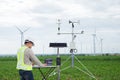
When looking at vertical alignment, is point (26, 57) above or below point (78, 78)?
above

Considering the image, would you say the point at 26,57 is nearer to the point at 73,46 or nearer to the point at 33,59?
the point at 33,59

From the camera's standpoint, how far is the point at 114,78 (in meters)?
14.6

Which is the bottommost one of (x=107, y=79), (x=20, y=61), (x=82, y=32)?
(x=107, y=79)

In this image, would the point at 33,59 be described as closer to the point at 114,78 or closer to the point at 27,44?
the point at 27,44

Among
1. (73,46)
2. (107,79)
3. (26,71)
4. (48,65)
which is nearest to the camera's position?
(26,71)

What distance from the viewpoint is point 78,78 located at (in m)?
14.7

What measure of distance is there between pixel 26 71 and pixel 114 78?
22.8 ft

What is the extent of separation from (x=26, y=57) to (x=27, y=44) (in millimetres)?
330

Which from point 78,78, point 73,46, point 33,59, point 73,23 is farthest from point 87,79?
point 33,59

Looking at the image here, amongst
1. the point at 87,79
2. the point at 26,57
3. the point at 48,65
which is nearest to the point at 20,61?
the point at 26,57

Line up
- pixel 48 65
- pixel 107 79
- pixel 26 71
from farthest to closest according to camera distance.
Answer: pixel 107 79
pixel 48 65
pixel 26 71

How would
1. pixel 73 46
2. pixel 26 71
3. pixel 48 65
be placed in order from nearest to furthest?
pixel 26 71, pixel 48 65, pixel 73 46

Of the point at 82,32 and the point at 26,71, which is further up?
the point at 82,32

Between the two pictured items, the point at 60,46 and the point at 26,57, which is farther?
the point at 60,46
